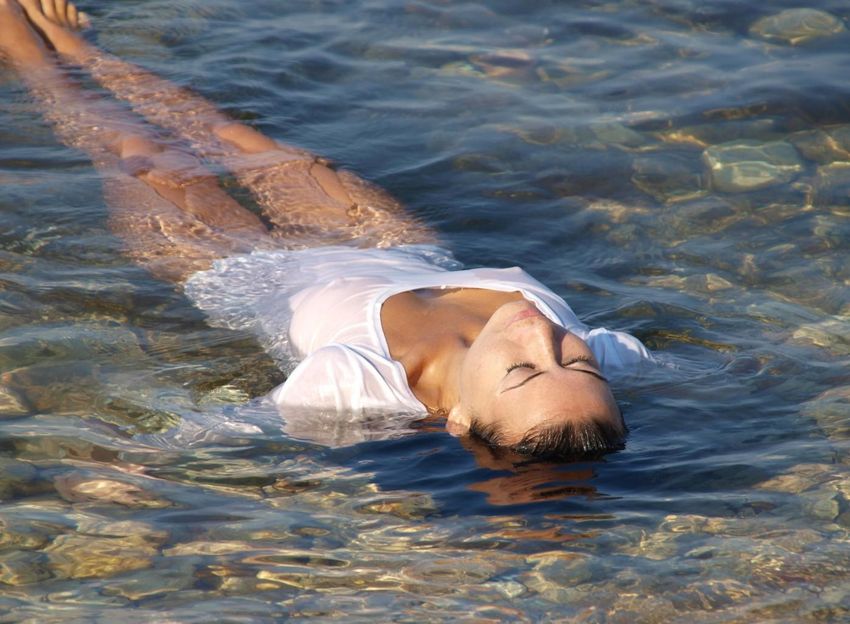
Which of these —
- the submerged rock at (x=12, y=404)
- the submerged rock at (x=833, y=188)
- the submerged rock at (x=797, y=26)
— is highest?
the submerged rock at (x=797, y=26)

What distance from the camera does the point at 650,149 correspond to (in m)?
7.98

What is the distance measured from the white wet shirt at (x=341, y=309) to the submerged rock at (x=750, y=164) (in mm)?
2068

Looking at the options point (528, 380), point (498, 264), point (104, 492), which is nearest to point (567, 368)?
point (528, 380)

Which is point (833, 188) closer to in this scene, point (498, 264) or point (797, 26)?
point (498, 264)

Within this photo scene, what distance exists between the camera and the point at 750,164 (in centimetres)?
771

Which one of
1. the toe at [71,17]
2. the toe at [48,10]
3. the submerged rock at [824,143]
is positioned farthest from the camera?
the toe at [71,17]

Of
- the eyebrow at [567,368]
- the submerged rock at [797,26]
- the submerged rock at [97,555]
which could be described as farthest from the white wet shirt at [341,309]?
the submerged rock at [797,26]

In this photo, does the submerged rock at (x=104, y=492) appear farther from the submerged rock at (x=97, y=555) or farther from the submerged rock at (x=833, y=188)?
the submerged rock at (x=833, y=188)

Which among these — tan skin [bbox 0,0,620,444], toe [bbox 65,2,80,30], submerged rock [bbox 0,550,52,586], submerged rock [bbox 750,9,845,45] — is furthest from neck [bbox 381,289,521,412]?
submerged rock [bbox 750,9,845,45]

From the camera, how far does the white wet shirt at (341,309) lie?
211 inches

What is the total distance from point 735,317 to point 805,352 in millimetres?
518

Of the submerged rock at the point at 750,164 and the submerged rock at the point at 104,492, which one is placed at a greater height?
the submerged rock at the point at 750,164

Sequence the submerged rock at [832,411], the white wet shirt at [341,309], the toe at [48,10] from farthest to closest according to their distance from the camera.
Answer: the toe at [48,10], the white wet shirt at [341,309], the submerged rock at [832,411]

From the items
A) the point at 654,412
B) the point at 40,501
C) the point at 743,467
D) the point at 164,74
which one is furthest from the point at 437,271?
the point at 164,74
